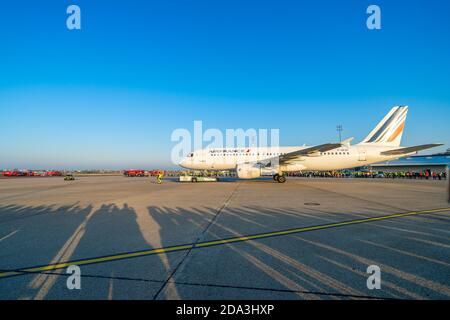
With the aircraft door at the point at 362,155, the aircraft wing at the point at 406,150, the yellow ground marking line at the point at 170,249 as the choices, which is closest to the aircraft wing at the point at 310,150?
the aircraft door at the point at 362,155

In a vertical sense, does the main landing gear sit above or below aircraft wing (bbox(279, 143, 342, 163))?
below

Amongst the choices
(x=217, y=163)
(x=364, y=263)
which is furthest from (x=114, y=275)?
(x=217, y=163)

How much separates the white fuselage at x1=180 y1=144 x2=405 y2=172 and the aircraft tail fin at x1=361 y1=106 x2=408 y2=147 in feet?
6.30

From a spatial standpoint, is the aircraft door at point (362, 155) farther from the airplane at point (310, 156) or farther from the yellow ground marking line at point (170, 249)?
the yellow ground marking line at point (170, 249)

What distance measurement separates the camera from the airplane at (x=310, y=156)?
81.4ft

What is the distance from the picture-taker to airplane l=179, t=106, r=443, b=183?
24797mm

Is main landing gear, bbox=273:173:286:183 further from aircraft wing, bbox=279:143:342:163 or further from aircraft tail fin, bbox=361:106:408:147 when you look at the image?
aircraft tail fin, bbox=361:106:408:147

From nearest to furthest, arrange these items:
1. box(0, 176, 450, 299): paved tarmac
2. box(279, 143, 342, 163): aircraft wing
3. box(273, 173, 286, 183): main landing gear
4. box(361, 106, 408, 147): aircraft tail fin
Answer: box(0, 176, 450, 299): paved tarmac
box(279, 143, 342, 163): aircraft wing
box(273, 173, 286, 183): main landing gear
box(361, 106, 408, 147): aircraft tail fin

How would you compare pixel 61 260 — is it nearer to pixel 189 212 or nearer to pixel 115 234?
pixel 115 234

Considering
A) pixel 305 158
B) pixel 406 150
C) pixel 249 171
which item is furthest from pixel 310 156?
pixel 406 150

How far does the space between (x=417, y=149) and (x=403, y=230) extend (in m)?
23.8

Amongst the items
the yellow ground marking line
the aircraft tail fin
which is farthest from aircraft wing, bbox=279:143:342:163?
the yellow ground marking line

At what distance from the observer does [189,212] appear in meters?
8.34

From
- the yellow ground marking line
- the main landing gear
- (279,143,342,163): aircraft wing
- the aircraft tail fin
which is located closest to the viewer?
the yellow ground marking line
